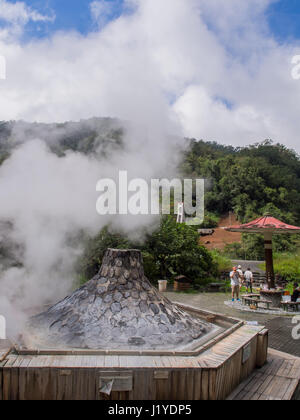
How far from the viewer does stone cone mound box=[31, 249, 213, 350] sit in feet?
14.7

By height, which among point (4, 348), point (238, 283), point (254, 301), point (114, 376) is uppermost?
point (4, 348)

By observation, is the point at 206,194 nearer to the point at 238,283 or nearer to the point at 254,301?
the point at 238,283

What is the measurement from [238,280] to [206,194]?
116 ft

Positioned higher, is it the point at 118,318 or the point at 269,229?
the point at 269,229

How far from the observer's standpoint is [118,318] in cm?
473

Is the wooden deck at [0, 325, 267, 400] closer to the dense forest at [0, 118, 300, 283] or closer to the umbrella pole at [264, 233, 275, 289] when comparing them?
the dense forest at [0, 118, 300, 283]

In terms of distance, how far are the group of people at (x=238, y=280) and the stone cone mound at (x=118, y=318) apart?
6.46 metres

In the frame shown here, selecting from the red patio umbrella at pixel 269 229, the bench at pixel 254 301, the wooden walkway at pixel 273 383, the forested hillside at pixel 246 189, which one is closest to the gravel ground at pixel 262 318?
the bench at pixel 254 301

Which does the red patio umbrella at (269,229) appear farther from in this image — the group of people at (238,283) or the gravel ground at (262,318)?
the gravel ground at (262,318)

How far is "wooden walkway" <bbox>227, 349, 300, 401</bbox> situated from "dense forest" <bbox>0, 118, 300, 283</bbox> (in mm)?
4346

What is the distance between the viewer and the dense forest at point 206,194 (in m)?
9.16

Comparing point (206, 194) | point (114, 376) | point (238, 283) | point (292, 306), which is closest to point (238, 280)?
point (238, 283)
